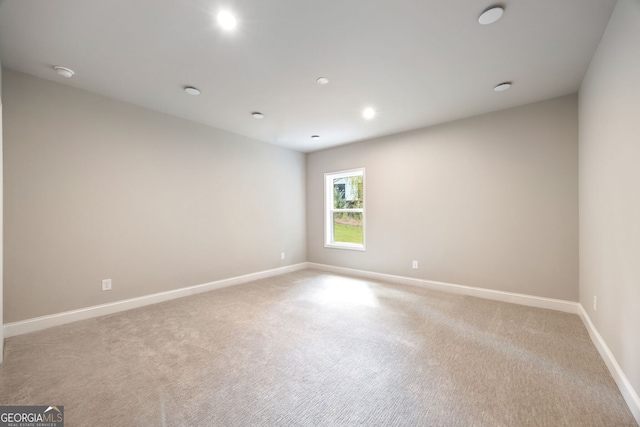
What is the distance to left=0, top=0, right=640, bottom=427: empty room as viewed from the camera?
1.65 metres

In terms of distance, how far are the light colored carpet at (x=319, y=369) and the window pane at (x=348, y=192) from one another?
7.79 feet

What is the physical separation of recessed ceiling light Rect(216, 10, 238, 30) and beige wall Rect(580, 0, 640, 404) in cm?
247

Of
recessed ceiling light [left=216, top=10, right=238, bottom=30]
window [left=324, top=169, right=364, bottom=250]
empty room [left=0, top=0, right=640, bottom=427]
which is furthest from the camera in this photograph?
window [left=324, top=169, right=364, bottom=250]

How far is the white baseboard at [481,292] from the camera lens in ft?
9.92

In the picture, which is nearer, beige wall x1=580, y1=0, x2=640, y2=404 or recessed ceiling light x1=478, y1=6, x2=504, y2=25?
beige wall x1=580, y1=0, x2=640, y2=404

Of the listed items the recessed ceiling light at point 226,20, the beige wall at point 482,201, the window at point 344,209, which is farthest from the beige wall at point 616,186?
the window at point 344,209

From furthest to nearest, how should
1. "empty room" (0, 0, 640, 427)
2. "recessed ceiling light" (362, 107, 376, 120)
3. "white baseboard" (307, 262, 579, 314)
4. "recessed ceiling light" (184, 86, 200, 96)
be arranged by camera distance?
"recessed ceiling light" (362, 107, 376, 120) < "white baseboard" (307, 262, 579, 314) < "recessed ceiling light" (184, 86, 200, 96) < "empty room" (0, 0, 640, 427)

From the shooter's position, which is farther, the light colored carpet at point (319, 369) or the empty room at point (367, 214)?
the empty room at point (367, 214)

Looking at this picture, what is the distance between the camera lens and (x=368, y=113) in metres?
3.54

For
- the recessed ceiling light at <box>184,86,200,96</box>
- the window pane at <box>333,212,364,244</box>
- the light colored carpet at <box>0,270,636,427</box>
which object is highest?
the recessed ceiling light at <box>184,86,200,96</box>

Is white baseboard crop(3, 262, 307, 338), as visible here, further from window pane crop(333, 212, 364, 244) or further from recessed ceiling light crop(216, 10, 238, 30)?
recessed ceiling light crop(216, 10, 238, 30)

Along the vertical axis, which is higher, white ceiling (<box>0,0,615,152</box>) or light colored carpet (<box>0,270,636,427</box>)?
white ceiling (<box>0,0,615,152</box>)

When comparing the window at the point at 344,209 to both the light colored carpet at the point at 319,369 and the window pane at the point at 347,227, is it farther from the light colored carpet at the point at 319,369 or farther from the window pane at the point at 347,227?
the light colored carpet at the point at 319,369

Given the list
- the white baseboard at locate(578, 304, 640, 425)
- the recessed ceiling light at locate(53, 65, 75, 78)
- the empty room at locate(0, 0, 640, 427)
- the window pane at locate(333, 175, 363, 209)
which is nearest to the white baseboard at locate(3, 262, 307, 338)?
the empty room at locate(0, 0, 640, 427)
